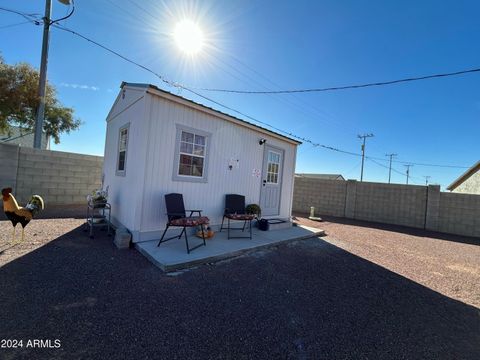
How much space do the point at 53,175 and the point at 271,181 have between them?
7.52 meters

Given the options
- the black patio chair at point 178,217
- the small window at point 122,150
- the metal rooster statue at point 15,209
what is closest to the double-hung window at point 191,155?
the black patio chair at point 178,217

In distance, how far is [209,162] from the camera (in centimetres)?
525

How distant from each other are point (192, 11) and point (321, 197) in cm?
952

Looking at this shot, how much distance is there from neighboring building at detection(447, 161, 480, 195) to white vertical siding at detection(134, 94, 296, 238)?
12686 mm

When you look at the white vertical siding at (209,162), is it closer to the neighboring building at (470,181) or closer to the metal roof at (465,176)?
the neighboring building at (470,181)

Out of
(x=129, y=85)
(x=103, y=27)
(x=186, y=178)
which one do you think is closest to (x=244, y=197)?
(x=186, y=178)

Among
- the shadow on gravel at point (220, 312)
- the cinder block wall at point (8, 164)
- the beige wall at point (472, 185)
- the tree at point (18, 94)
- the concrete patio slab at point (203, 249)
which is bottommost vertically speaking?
the shadow on gravel at point (220, 312)

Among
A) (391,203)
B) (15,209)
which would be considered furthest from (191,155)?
(391,203)

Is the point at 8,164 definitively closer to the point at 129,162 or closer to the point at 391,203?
the point at 129,162

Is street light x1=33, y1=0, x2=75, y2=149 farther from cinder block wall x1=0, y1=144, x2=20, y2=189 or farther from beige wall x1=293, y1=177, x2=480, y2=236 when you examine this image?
beige wall x1=293, y1=177, x2=480, y2=236

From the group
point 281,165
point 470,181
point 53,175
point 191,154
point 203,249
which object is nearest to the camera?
point 203,249

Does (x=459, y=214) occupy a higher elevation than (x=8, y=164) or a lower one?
lower

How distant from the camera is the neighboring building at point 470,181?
12.6 meters

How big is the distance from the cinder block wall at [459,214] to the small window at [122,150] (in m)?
11.1
